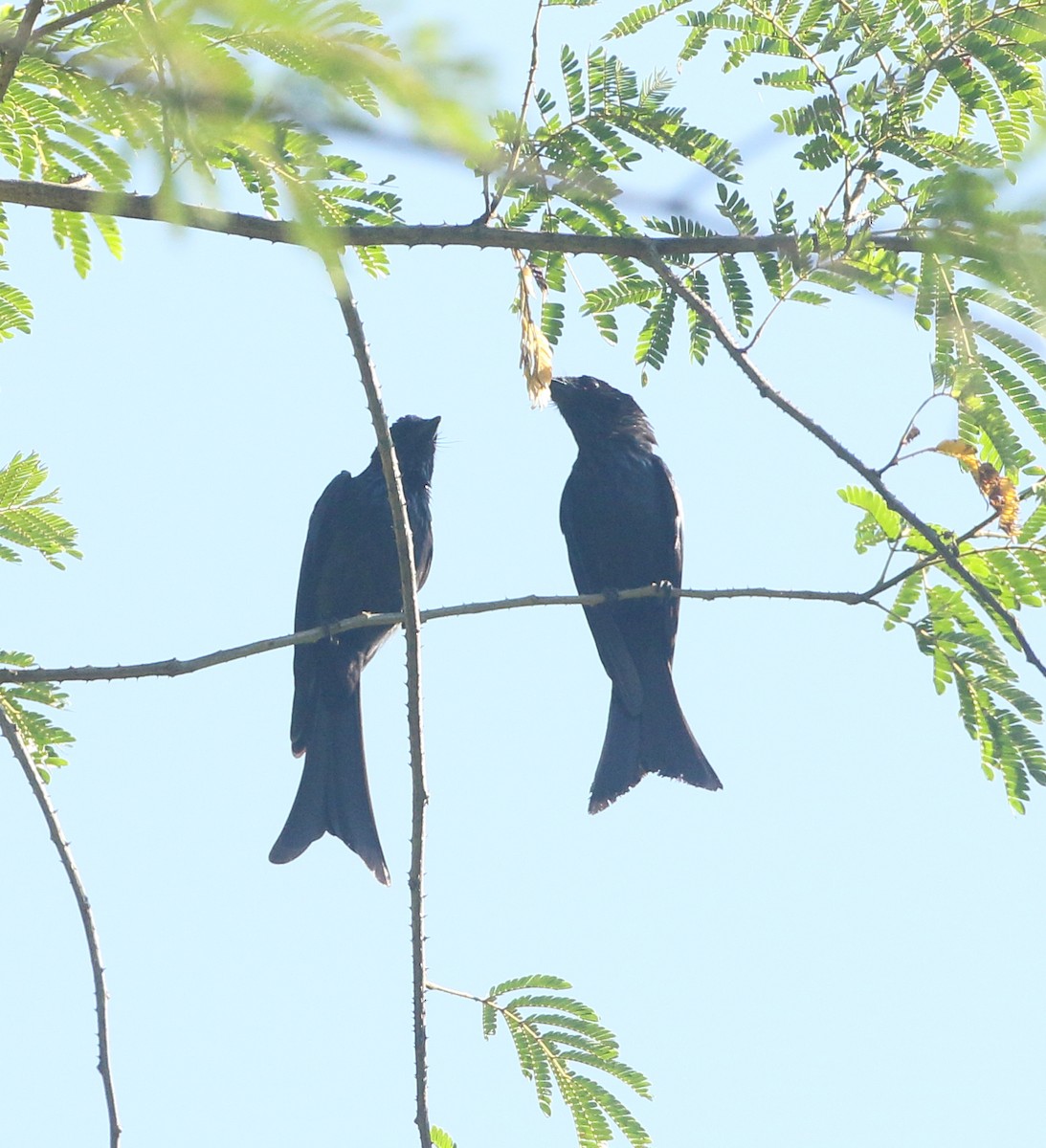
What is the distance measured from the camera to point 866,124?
2.99m

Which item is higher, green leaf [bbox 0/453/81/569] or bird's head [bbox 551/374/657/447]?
bird's head [bbox 551/374/657/447]

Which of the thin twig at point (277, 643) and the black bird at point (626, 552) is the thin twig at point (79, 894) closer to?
the thin twig at point (277, 643)

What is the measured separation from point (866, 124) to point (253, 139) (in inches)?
87.2

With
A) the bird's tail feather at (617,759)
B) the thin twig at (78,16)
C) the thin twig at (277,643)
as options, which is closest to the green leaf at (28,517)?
the thin twig at (277,643)

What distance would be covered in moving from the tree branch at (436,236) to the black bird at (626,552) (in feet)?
11.3

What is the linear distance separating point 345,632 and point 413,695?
3324 mm

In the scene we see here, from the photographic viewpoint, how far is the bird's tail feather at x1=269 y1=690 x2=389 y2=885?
5.77 metres

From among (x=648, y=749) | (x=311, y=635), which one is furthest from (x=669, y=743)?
(x=311, y=635)

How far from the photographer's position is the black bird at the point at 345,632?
5852 millimetres

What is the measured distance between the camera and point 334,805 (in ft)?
19.4

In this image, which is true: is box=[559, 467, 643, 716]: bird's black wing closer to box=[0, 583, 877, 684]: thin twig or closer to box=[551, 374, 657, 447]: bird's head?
box=[551, 374, 657, 447]: bird's head

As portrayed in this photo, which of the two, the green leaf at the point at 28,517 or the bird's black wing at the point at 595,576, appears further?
the bird's black wing at the point at 595,576

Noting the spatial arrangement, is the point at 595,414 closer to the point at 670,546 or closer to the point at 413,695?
the point at 670,546

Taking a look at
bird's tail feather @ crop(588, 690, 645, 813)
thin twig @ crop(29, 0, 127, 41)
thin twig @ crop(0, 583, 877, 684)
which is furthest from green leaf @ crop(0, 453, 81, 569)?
bird's tail feather @ crop(588, 690, 645, 813)
